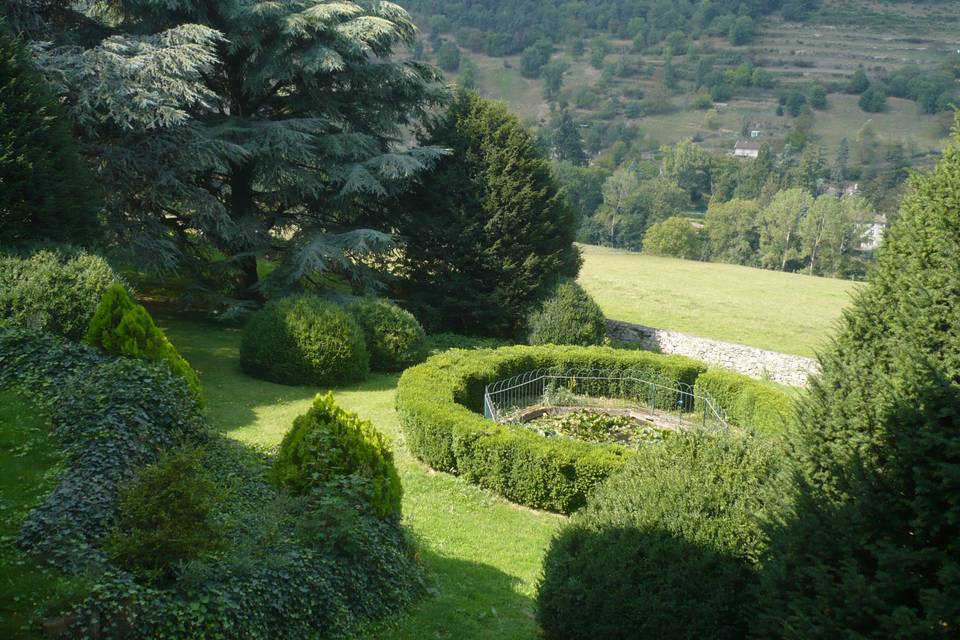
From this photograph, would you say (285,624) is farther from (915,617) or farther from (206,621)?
(915,617)

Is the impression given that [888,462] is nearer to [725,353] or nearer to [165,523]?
[165,523]

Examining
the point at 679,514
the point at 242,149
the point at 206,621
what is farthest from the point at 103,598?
the point at 242,149

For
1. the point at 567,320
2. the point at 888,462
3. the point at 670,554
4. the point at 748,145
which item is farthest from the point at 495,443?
the point at 748,145

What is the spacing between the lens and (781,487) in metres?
4.79

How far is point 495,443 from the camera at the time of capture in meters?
10.1

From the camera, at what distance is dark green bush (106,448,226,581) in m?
4.87

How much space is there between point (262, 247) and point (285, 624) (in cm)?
1518

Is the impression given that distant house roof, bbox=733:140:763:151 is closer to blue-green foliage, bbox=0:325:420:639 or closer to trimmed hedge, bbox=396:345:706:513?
trimmed hedge, bbox=396:345:706:513

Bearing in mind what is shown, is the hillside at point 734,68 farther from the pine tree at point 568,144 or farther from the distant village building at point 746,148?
the pine tree at point 568,144

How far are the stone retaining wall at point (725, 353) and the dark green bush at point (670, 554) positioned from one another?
16.1 metres

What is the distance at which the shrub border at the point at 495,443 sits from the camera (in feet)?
31.9

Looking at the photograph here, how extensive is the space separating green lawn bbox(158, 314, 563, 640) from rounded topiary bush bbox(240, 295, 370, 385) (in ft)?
1.13

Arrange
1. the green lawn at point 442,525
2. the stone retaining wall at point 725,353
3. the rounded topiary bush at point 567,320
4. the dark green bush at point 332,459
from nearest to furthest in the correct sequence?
the green lawn at point 442,525
the dark green bush at point 332,459
the rounded topiary bush at point 567,320
the stone retaining wall at point 725,353

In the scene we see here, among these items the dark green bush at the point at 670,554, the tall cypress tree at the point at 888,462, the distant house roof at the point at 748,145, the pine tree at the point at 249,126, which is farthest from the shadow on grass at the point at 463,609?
the distant house roof at the point at 748,145
